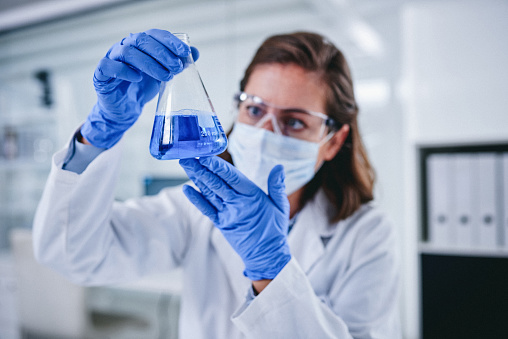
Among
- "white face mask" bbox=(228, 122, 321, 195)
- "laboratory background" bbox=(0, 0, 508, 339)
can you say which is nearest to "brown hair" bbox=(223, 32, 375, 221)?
"white face mask" bbox=(228, 122, 321, 195)

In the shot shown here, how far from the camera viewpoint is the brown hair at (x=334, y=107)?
100 cm

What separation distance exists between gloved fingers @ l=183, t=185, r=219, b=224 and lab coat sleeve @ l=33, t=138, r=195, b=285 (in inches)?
12.2

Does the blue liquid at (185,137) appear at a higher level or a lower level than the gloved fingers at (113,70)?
lower

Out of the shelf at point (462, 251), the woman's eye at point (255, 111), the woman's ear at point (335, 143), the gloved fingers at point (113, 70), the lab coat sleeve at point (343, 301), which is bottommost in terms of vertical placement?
the shelf at point (462, 251)

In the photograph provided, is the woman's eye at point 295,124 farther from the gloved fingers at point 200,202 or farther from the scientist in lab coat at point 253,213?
the gloved fingers at point 200,202

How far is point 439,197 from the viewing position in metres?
1.96

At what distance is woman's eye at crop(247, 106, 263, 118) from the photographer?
969mm

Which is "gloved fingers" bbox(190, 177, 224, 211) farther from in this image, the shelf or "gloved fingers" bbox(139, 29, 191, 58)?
the shelf

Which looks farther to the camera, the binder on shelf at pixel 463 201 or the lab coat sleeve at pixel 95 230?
the binder on shelf at pixel 463 201

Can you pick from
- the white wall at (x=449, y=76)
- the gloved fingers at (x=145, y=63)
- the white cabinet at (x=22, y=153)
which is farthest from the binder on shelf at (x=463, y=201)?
the white cabinet at (x=22, y=153)

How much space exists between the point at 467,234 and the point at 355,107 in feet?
4.16

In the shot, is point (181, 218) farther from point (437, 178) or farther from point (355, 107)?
point (437, 178)

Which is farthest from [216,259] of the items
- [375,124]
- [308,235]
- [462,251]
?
[375,124]

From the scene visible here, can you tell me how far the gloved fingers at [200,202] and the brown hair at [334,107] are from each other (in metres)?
0.35
